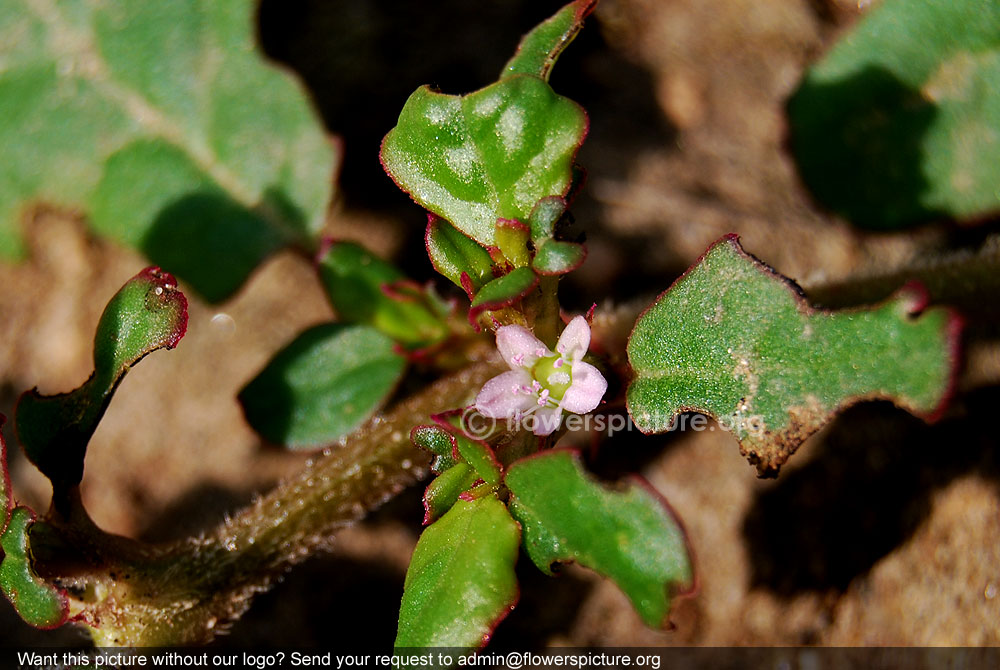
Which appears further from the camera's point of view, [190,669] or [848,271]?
[848,271]

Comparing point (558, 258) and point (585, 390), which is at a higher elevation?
point (558, 258)

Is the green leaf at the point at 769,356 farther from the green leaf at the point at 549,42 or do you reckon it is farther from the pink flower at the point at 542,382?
the green leaf at the point at 549,42

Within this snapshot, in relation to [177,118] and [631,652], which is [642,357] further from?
[177,118]

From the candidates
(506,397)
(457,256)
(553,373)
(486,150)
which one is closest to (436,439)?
(506,397)

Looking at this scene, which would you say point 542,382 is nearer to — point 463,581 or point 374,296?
point 463,581

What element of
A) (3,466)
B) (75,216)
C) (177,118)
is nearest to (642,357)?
(3,466)

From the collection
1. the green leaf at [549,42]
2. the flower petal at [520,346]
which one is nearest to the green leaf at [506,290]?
the flower petal at [520,346]
